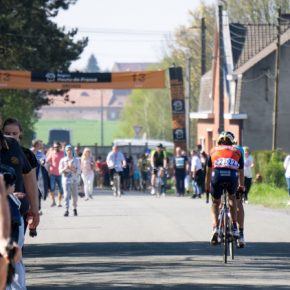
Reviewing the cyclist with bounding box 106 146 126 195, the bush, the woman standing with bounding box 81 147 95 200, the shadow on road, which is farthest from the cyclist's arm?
the bush

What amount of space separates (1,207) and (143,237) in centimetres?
1287

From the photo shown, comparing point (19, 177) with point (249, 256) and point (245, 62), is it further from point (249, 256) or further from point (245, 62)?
point (245, 62)

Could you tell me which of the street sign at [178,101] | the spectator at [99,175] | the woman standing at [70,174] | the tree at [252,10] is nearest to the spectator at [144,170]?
the street sign at [178,101]

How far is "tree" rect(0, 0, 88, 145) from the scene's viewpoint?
170 ft

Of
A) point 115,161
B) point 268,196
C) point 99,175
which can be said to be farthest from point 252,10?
point 268,196

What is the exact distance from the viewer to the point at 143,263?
53.1ft

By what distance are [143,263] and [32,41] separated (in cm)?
3876

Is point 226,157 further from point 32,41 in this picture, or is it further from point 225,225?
point 32,41

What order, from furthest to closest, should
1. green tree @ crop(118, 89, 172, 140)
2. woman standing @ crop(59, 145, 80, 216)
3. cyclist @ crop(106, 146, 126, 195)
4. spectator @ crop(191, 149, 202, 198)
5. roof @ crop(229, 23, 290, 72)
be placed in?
green tree @ crop(118, 89, 172, 140), roof @ crop(229, 23, 290, 72), spectator @ crop(191, 149, 202, 198), cyclist @ crop(106, 146, 126, 195), woman standing @ crop(59, 145, 80, 216)

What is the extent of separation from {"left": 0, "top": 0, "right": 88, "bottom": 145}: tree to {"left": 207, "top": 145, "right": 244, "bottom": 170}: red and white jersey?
1349 inches

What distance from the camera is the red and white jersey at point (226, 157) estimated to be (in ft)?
55.0

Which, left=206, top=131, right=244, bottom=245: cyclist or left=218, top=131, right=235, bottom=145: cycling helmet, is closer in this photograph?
left=206, top=131, right=244, bottom=245: cyclist

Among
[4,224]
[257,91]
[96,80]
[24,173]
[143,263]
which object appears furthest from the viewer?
[257,91]

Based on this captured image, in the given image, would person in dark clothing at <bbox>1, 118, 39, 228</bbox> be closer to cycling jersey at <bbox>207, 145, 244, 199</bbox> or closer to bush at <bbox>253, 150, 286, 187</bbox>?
cycling jersey at <bbox>207, 145, 244, 199</bbox>
